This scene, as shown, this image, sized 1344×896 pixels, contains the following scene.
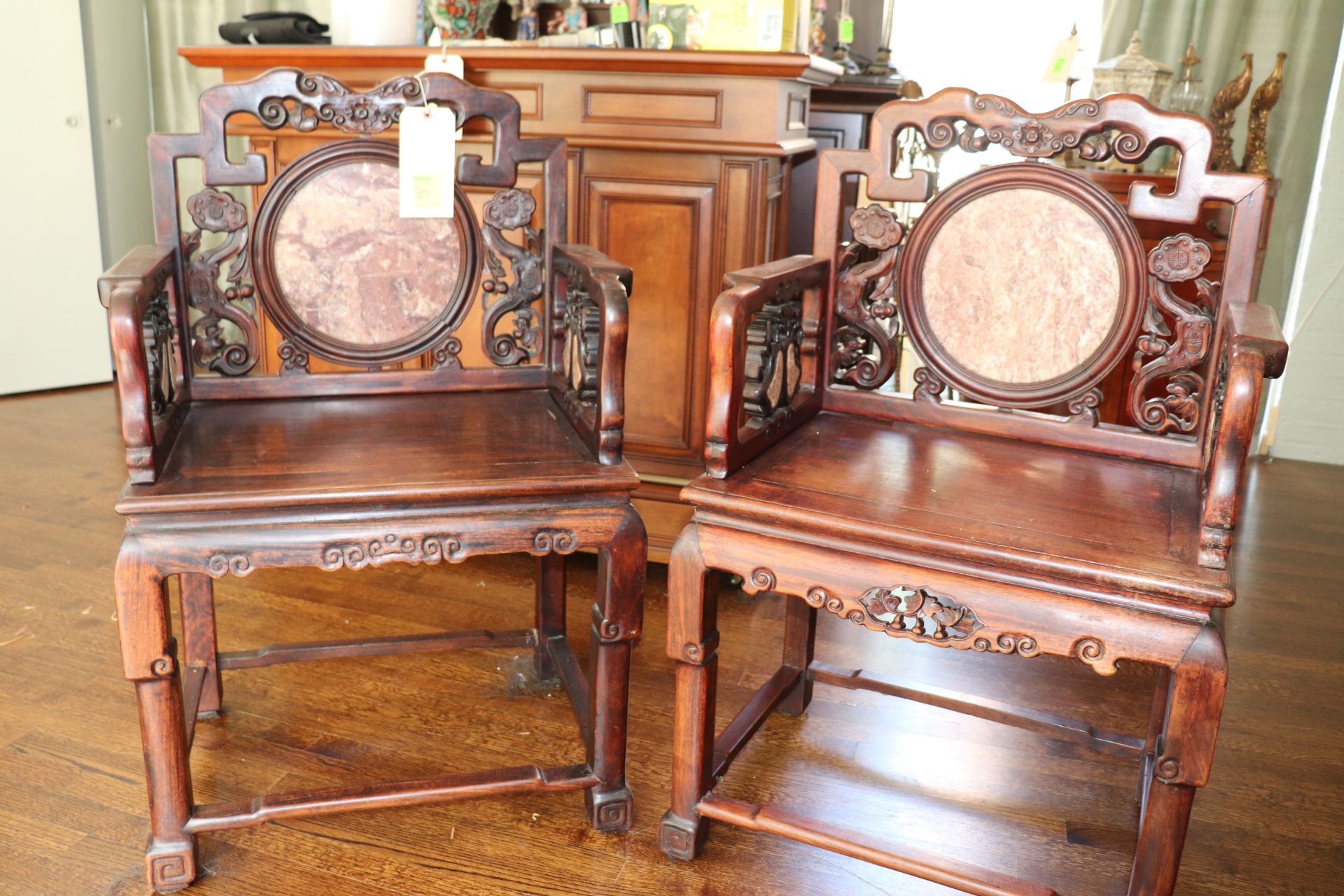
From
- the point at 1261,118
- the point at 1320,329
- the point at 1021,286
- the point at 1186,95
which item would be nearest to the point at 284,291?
the point at 1021,286

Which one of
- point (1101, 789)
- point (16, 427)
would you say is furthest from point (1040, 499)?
point (16, 427)

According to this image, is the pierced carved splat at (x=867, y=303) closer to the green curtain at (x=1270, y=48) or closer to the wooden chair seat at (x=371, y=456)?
the wooden chair seat at (x=371, y=456)

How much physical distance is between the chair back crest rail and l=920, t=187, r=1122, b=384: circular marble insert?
48 centimetres

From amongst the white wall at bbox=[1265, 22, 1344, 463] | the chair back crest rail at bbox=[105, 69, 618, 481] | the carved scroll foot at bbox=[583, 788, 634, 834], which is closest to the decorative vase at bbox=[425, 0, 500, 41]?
the chair back crest rail at bbox=[105, 69, 618, 481]

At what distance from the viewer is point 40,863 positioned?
1426mm

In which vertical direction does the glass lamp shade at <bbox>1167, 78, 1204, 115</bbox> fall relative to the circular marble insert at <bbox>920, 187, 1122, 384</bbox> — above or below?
above

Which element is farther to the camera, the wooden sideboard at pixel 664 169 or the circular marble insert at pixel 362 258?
the wooden sideboard at pixel 664 169

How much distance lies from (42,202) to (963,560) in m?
3.44

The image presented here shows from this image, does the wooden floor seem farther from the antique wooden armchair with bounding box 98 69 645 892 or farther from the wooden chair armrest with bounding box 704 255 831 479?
the wooden chair armrest with bounding box 704 255 831 479

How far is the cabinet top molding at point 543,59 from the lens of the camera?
2.06 meters

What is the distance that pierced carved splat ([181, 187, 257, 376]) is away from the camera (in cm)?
157

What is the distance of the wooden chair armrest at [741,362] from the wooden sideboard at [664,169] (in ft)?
1.98

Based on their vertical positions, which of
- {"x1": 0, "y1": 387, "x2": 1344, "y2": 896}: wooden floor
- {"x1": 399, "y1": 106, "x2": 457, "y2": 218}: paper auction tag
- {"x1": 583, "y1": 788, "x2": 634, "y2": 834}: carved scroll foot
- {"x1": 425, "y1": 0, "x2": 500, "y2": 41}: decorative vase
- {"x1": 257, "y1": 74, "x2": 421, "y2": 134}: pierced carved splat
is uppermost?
{"x1": 425, "y1": 0, "x2": 500, "y2": 41}: decorative vase

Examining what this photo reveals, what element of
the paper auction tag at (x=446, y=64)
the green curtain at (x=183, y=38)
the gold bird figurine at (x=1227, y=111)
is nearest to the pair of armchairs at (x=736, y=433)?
the paper auction tag at (x=446, y=64)
